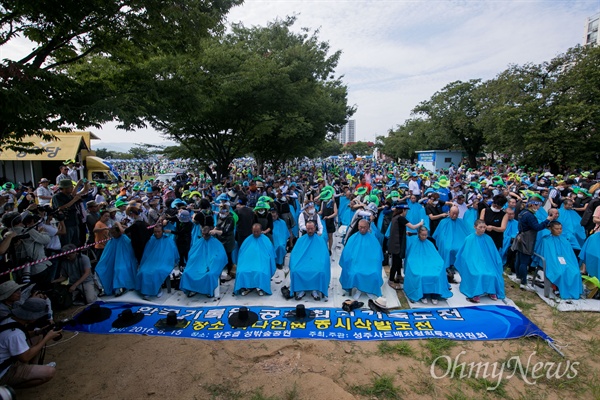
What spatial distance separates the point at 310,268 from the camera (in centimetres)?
607

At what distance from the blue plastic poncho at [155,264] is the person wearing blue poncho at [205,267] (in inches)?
15.2

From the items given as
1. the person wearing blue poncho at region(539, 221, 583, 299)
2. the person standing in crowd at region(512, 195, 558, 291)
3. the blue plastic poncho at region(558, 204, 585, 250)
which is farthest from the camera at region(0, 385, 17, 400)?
the blue plastic poncho at region(558, 204, 585, 250)

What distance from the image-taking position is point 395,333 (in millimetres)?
5012

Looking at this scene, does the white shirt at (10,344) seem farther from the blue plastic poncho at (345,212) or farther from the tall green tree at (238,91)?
the blue plastic poncho at (345,212)

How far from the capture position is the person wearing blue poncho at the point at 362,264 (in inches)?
238

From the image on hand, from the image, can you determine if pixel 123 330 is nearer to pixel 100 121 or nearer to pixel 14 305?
pixel 14 305

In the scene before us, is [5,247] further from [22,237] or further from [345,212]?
[345,212]

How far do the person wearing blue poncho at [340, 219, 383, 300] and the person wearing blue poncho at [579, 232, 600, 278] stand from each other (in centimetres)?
415

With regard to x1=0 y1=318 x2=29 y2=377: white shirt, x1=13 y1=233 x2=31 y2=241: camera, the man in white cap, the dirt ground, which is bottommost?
the dirt ground

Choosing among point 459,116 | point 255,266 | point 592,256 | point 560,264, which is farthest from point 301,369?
point 459,116

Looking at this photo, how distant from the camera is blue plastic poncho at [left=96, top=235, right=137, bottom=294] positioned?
6.34m

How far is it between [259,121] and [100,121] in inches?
435

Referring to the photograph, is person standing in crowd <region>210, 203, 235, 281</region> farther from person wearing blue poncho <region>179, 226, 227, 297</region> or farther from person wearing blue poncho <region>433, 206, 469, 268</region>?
person wearing blue poncho <region>433, 206, 469, 268</region>

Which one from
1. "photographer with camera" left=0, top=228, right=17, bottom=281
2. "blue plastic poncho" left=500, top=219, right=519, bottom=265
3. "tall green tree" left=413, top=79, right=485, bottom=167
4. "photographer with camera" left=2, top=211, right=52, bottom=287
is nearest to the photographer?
"photographer with camera" left=0, top=228, right=17, bottom=281
